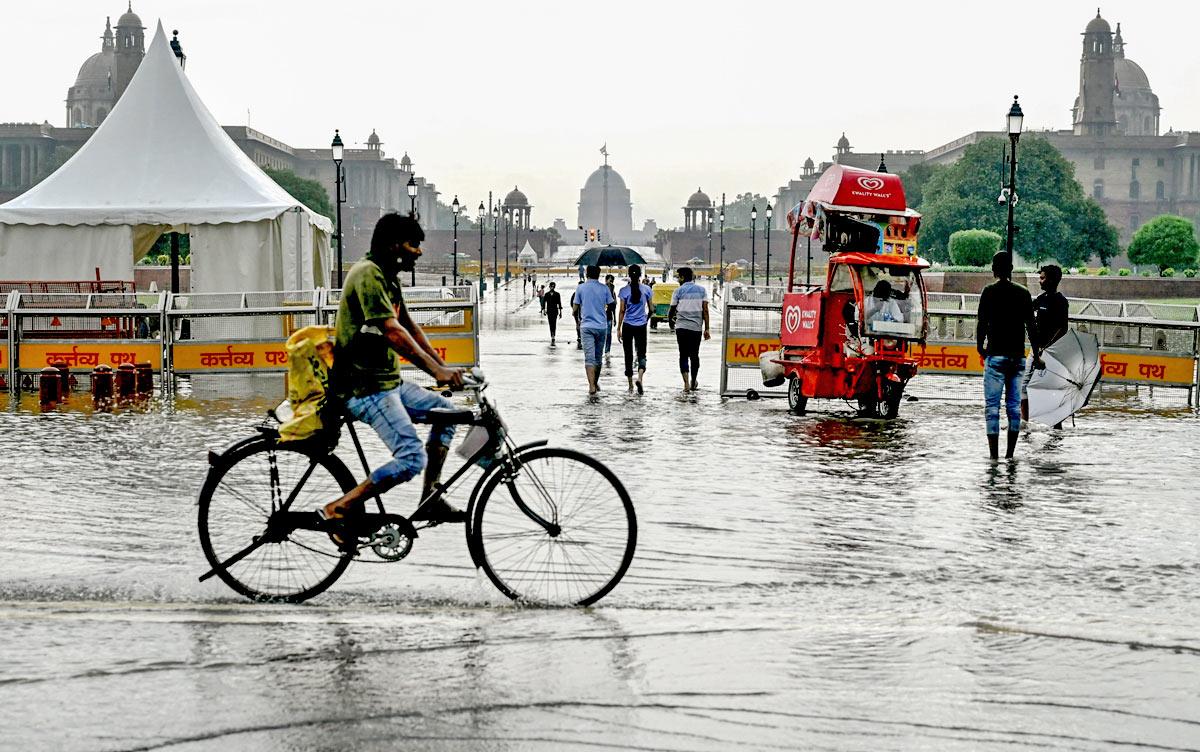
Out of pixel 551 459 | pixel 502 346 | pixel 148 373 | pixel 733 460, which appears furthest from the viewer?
pixel 502 346

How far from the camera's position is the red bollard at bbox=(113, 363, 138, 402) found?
697 inches

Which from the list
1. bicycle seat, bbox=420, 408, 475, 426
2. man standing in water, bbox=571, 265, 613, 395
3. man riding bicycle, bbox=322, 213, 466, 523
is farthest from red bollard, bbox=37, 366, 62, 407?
bicycle seat, bbox=420, 408, 475, 426

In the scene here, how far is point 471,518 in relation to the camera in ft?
20.7

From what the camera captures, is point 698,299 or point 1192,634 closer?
point 1192,634

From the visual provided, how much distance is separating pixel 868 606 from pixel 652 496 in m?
3.35

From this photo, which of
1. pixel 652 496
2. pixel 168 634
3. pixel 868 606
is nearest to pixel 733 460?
pixel 652 496

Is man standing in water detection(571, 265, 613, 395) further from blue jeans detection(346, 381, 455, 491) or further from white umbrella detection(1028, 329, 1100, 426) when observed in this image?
blue jeans detection(346, 381, 455, 491)

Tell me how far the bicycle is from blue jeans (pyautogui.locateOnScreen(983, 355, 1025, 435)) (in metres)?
6.48

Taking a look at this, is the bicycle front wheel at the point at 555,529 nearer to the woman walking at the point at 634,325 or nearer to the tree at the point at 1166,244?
the woman walking at the point at 634,325

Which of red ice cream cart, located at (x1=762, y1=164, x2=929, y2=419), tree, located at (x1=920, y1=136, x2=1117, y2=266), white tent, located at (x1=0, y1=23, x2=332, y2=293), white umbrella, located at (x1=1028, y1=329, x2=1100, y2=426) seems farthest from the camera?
tree, located at (x1=920, y1=136, x2=1117, y2=266)

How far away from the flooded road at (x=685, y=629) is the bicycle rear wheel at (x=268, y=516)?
0.17m

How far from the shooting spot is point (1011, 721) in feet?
15.8

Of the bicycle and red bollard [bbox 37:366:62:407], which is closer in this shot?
the bicycle

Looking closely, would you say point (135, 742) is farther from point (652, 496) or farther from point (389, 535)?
point (652, 496)
